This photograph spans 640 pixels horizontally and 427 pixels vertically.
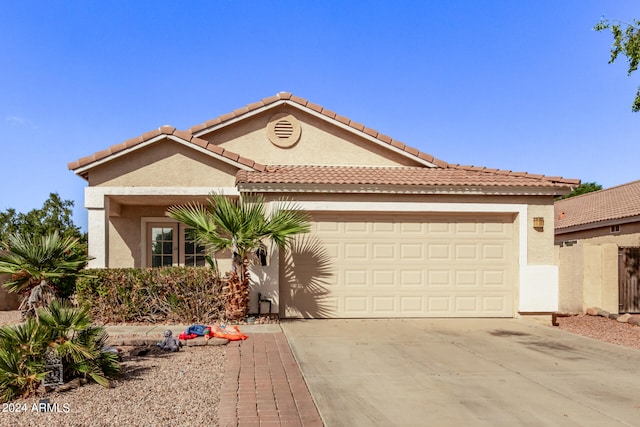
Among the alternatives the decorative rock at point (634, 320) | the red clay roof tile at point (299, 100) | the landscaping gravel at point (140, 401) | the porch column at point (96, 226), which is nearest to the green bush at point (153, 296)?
the porch column at point (96, 226)

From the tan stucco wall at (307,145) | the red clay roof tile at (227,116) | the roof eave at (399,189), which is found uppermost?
the red clay roof tile at (227,116)

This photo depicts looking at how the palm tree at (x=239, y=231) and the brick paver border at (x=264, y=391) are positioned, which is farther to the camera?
the palm tree at (x=239, y=231)

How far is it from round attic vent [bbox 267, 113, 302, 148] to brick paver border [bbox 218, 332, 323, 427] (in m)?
8.05

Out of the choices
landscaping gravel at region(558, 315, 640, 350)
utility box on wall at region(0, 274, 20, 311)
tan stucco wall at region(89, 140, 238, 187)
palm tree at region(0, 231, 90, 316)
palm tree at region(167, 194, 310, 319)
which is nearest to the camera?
palm tree at region(0, 231, 90, 316)

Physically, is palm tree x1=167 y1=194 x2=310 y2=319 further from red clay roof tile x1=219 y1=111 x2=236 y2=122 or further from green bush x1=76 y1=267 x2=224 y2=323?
red clay roof tile x1=219 y1=111 x2=236 y2=122

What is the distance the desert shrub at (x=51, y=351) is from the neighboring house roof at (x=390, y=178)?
594 centimetres

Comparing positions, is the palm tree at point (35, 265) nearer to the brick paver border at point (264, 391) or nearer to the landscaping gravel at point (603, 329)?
the brick paver border at point (264, 391)

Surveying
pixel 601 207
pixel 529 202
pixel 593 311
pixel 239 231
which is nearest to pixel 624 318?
pixel 593 311

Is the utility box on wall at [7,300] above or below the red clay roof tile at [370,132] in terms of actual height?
below

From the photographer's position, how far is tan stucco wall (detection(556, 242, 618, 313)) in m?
13.9

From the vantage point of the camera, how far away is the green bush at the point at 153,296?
10992 millimetres

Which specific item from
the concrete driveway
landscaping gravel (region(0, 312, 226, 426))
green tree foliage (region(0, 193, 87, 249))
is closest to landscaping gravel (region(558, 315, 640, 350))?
the concrete driveway

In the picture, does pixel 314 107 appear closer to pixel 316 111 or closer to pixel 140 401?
pixel 316 111

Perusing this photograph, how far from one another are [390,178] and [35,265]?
8.24 meters
